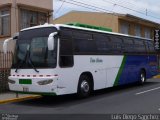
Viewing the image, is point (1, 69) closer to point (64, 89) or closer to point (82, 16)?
point (64, 89)

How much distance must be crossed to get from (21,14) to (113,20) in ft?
53.2

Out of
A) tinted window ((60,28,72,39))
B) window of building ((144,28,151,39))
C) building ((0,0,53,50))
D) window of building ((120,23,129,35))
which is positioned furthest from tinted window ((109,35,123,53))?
window of building ((144,28,151,39))

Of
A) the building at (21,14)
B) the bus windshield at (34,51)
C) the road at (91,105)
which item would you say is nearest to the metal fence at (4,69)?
the building at (21,14)

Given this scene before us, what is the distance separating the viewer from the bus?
508 inches

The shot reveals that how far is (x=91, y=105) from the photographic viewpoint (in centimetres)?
1297

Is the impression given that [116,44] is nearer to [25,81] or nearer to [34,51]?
[34,51]

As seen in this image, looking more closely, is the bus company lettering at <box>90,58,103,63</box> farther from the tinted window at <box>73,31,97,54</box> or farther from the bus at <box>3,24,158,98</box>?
the tinted window at <box>73,31,97,54</box>

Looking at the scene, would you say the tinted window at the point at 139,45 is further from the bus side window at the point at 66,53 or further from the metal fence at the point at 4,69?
the bus side window at the point at 66,53

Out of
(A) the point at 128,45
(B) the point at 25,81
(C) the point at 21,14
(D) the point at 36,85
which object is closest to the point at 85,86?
(D) the point at 36,85

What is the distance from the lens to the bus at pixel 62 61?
1291 centimetres

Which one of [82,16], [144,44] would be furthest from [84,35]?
[82,16]

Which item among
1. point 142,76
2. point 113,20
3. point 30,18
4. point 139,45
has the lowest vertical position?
point 142,76

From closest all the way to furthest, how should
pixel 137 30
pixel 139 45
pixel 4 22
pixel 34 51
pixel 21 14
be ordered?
1. pixel 34 51
2. pixel 139 45
3. pixel 21 14
4. pixel 4 22
5. pixel 137 30

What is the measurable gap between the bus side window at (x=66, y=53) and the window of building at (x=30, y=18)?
809 cm
